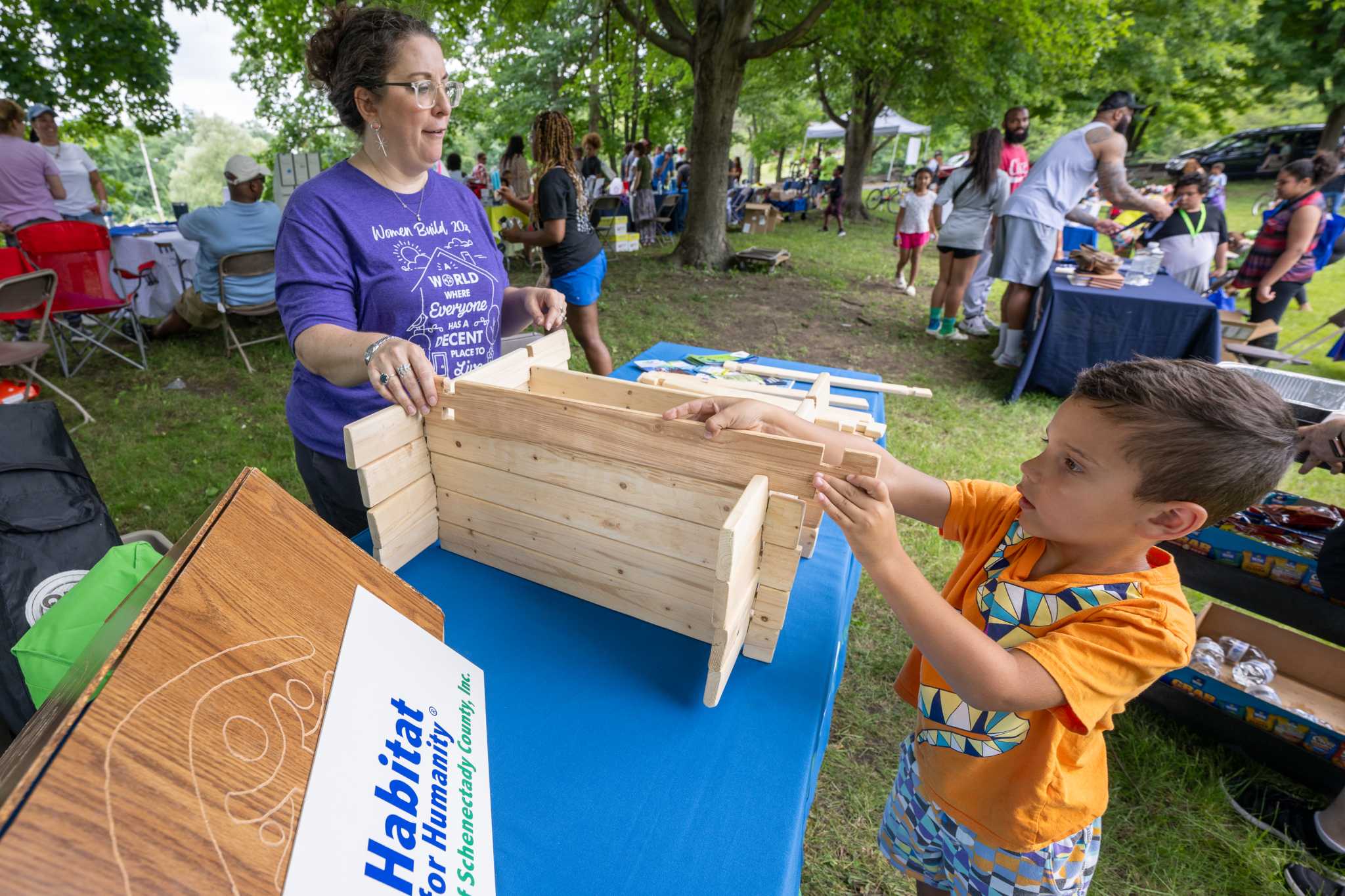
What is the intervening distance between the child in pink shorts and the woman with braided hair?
6.25 m

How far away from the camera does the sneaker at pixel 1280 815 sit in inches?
74.9

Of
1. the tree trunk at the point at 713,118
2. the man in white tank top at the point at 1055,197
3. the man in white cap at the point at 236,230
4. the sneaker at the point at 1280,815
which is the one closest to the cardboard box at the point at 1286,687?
the sneaker at the point at 1280,815

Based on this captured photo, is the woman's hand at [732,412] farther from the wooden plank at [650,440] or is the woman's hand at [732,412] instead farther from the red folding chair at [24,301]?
the red folding chair at [24,301]

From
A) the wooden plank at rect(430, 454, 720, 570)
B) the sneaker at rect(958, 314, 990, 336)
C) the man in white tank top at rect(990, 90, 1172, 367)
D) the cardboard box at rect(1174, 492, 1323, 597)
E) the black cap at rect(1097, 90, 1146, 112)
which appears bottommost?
the sneaker at rect(958, 314, 990, 336)

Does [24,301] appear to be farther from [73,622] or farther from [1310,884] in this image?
[1310,884]

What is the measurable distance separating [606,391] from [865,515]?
2.52ft

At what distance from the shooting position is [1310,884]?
69.1 inches

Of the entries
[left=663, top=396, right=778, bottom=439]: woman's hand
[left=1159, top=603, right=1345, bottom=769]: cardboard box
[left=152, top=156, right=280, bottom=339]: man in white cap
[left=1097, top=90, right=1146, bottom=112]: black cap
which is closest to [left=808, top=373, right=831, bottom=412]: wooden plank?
[left=663, top=396, right=778, bottom=439]: woman's hand

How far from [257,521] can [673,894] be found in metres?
0.77

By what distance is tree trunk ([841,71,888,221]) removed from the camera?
16344 mm

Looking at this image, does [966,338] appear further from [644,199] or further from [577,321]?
[644,199]

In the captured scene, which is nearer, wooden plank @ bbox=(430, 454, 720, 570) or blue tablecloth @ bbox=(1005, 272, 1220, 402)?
wooden plank @ bbox=(430, 454, 720, 570)

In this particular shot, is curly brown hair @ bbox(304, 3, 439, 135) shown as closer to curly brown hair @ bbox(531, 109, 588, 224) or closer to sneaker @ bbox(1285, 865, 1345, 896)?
curly brown hair @ bbox(531, 109, 588, 224)

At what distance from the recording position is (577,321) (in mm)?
4031
